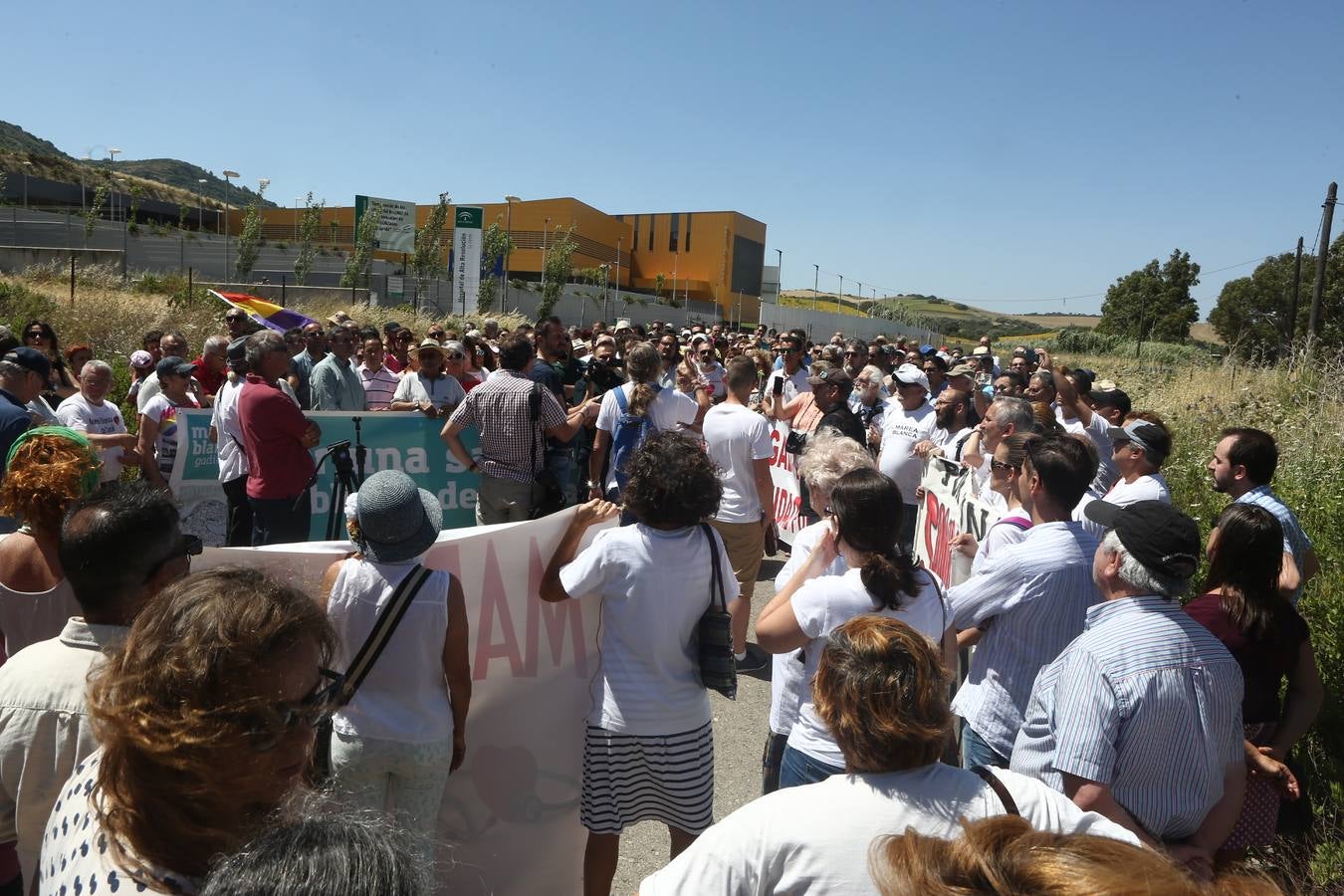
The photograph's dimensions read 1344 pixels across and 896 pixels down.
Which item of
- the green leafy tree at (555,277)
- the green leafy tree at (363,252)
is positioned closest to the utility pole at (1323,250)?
the green leafy tree at (555,277)

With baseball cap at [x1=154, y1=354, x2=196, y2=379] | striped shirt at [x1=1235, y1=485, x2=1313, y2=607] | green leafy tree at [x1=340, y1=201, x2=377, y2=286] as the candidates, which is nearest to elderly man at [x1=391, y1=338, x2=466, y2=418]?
baseball cap at [x1=154, y1=354, x2=196, y2=379]

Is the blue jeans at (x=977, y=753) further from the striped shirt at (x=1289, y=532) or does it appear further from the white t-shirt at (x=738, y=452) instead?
the white t-shirt at (x=738, y=452)

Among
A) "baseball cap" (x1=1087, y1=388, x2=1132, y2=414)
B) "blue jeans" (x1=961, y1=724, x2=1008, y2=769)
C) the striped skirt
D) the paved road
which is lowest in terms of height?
the paved road

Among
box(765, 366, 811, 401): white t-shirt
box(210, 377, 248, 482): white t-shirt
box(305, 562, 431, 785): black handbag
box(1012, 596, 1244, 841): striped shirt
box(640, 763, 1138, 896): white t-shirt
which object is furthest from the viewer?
box(765, 366, 811, 401): white t-shirt

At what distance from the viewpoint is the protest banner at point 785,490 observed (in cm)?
852

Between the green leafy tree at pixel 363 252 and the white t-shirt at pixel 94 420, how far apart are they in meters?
36.0

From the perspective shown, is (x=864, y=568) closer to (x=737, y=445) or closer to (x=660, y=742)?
(x=660, y=742)

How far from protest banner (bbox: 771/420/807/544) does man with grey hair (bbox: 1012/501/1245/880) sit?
5746mm

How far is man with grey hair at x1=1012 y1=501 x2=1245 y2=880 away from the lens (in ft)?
7.69

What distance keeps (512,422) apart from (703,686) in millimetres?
3336

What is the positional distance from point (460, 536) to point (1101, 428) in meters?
5.42

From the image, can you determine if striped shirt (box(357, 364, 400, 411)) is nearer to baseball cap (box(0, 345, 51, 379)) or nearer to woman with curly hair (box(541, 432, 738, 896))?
baseball cap (box(0, 345, 51, 379))

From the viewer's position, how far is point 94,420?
20.4ft

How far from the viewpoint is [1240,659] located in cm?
310
